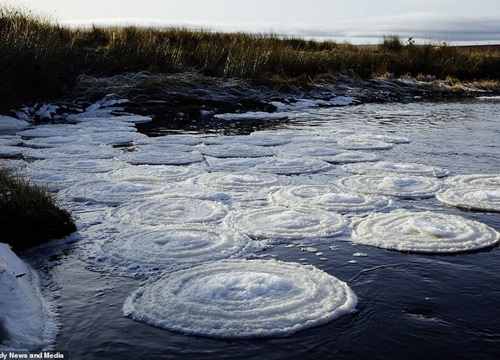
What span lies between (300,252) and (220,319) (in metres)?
1.19

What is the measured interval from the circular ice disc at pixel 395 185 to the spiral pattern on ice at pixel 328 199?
9.8 inches

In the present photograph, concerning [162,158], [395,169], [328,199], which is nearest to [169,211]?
[328,199]

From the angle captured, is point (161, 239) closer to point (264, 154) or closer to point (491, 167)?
point (264, 154)

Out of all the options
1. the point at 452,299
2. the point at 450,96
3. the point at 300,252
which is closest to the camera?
the point at 452,299

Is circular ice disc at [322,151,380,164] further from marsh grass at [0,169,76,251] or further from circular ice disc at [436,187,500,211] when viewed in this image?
→ marsh grass at [0,169,76,251]

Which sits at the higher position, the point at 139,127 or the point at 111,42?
the point at 111,42

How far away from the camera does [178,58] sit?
17.2 metres

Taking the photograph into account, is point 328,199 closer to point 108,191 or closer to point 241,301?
point 108,191

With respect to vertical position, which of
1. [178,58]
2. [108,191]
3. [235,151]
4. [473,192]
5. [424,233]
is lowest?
[108,191]

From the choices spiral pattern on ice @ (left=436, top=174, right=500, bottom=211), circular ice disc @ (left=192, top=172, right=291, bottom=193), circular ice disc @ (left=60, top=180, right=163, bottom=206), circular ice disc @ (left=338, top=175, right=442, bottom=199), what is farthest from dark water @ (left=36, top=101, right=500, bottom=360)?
circular ice disc @ (left=192, top=172, right=291, bottom=193)

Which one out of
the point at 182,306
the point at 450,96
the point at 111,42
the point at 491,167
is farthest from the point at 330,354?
the point at 450,96

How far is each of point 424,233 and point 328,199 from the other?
3.77ft

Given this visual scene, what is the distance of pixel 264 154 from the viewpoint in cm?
801

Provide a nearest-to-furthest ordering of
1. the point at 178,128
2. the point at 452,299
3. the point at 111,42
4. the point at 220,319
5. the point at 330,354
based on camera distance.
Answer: the point at 330,354 → the point at 220,319 → the point at 452,299 → the point at 178,128 → the point at 111,42
